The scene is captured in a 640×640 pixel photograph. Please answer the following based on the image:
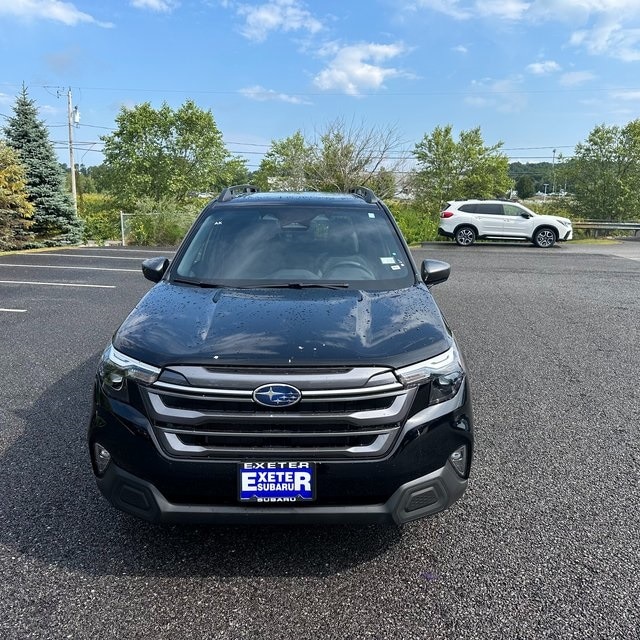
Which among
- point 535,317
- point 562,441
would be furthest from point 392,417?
point 535,317

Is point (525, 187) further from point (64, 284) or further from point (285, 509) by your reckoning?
point (285, 509)

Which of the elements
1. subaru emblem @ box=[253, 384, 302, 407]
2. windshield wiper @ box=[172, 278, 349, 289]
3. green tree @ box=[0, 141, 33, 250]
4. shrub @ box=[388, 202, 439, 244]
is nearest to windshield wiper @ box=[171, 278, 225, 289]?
windshield wiper @ box=[172, 278, 349, 289]

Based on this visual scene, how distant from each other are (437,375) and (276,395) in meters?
0.71

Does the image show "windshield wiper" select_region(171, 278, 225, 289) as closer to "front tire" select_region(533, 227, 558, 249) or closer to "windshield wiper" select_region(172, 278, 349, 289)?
"windshield wiper" select_region(172, 278, 349, 289)

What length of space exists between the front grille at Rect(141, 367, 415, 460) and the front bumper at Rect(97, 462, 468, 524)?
223 millimetres

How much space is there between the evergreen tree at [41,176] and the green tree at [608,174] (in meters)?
30.0

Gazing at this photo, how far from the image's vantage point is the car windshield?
350 centimetres

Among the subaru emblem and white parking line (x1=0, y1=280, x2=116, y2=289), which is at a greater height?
the subaru emblem

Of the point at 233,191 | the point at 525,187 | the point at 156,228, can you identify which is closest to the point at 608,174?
the point at 156,228

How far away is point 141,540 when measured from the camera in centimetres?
269

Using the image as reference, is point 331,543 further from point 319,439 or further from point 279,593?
point 319,439

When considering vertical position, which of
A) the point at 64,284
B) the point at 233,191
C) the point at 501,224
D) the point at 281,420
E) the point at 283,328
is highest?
the point at 233,191

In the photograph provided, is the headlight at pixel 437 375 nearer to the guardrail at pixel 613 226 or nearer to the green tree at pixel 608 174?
the guardrail at pixel 613 226

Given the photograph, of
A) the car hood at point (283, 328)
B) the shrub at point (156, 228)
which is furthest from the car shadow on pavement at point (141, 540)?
the shrub at point (156, 228)
